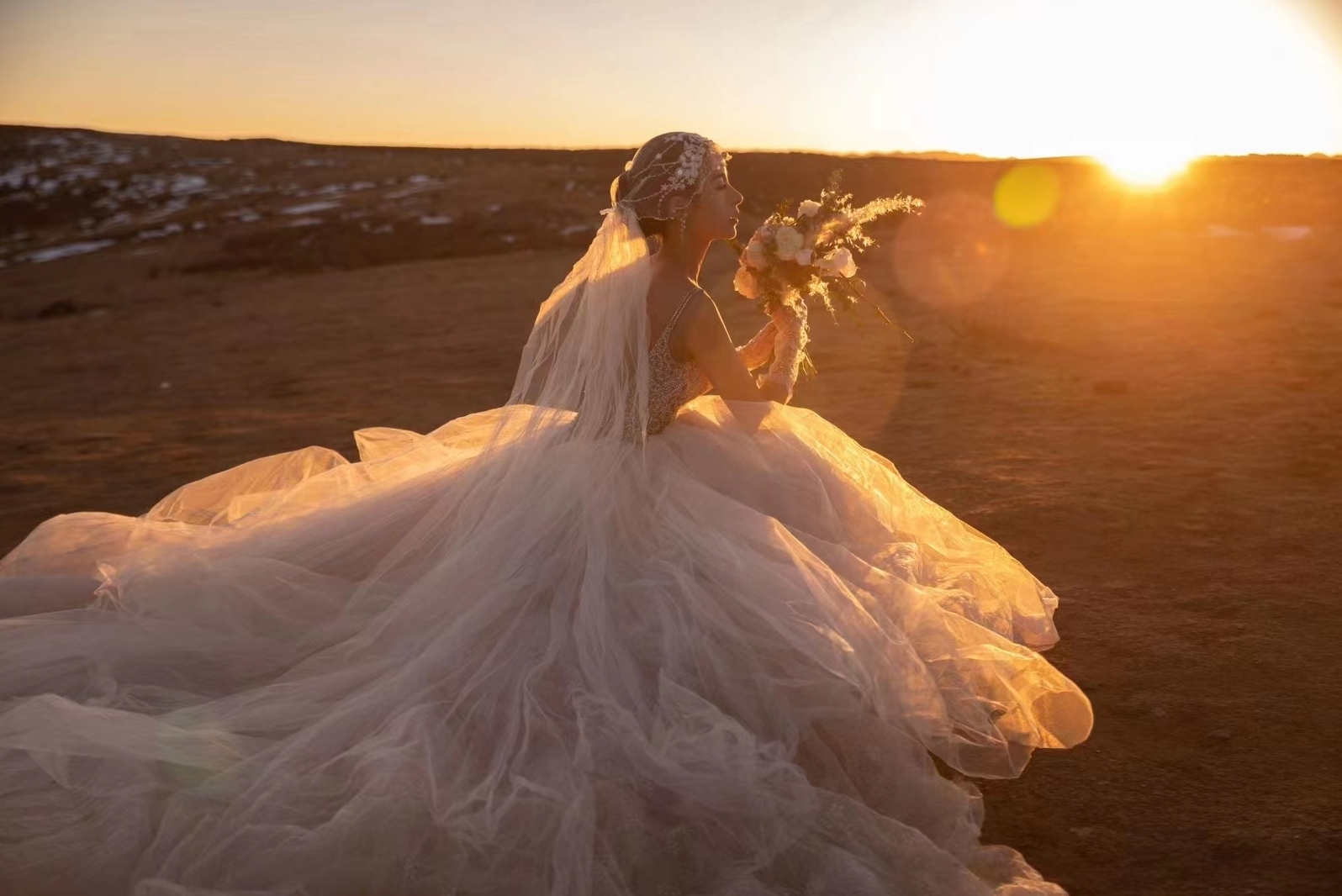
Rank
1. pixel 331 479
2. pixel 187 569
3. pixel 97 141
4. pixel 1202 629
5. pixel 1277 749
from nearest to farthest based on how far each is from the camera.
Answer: pixel 1277 749, pixel 187 569, pixel 1202 629, pixel 331 479, pixel 97 141

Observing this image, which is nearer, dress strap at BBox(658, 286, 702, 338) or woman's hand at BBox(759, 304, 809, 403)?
dress strap at BBox(658, 286, 702, 338)

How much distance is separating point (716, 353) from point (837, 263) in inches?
26.1

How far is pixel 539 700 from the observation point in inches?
139

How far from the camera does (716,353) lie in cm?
455

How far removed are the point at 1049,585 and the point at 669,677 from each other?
8.49 feet

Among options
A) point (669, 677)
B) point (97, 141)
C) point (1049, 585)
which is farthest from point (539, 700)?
point (97, 141)

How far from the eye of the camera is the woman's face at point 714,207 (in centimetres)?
459

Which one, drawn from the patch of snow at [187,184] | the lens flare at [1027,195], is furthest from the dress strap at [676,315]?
the patch of snow at [187,184]

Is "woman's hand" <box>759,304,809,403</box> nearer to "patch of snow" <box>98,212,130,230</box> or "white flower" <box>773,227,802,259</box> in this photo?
"white flower" <box>773,227,802,259</box>

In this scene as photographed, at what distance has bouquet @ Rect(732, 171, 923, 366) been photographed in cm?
472

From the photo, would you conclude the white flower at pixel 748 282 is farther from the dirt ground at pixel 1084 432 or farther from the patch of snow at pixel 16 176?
the patch of snow at pixel 16 176

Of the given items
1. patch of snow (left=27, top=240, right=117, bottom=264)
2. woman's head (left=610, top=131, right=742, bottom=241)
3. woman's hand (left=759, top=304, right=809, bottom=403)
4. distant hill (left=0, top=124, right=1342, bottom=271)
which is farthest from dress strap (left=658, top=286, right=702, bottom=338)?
patch of snow (left=27, top=240, right=117, bottom=264)

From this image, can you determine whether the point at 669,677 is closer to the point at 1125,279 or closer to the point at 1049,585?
the point at 1049,585

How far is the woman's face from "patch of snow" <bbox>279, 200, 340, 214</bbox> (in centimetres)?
3339
